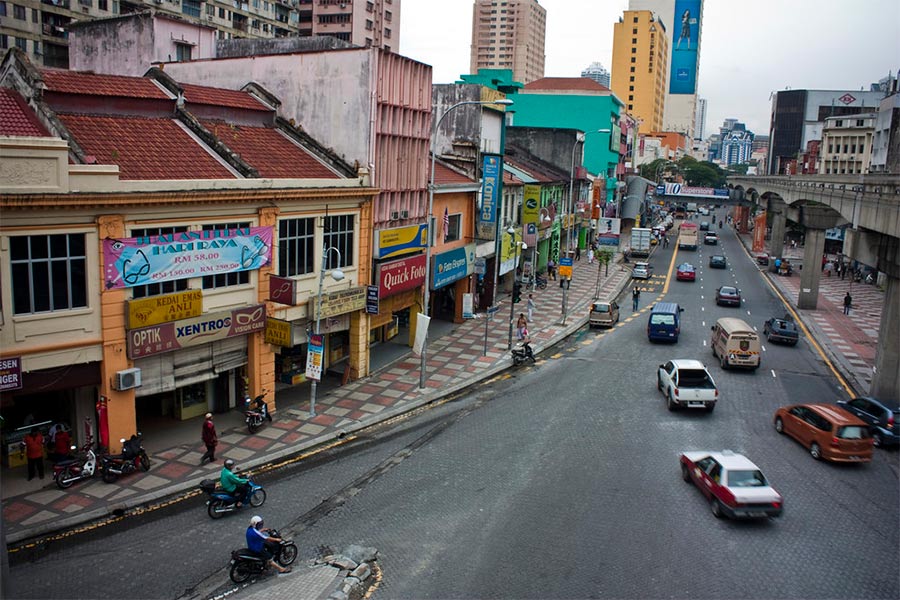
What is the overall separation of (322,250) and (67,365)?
32.7ft

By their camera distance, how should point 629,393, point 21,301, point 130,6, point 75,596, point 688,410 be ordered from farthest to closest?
1. point 130,6
2. point 629,393
3. point 688,410
4. point 21,301
5. point 75,596

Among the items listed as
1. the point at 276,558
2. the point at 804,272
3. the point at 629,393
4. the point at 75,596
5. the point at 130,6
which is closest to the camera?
the point at 75,596

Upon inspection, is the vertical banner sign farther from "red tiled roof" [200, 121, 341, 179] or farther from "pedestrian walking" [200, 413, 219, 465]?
"red tiled roof" [200, 121, 341, 179]

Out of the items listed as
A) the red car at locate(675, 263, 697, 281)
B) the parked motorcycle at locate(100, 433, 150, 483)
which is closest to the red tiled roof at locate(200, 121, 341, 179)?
the parked motorcycle at locate(100, 433, 150, 483)

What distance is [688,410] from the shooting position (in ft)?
87.1

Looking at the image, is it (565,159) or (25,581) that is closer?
(25,581)

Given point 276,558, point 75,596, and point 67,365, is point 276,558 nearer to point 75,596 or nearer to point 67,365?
point 75,596

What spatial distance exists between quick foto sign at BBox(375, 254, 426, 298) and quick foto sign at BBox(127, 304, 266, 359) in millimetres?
6255

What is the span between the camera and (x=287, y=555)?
15.0m

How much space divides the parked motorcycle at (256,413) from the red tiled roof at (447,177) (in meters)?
17.0

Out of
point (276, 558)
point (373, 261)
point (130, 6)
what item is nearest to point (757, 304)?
point (373, 261)

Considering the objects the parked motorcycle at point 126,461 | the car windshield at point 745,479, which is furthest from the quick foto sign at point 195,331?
the car windshield at point 745,479

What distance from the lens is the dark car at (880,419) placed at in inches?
920

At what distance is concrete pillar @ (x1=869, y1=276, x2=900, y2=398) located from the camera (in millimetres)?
29297
